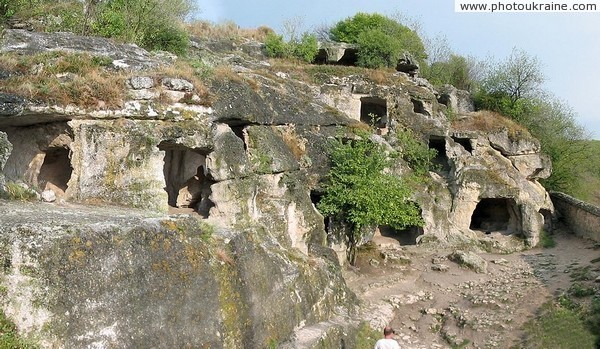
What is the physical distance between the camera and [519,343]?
12.4 meters

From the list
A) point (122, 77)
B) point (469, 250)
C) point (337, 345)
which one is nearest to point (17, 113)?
point (122, 77)

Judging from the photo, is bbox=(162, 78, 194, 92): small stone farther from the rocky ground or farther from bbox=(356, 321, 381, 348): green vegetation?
the rocky ground

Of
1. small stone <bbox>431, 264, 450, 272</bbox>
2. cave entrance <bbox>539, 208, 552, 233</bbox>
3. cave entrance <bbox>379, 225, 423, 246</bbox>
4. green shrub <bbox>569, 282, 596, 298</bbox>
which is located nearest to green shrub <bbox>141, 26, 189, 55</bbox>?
cave entrance <bbox>379, 225, 423, 246</bbox>

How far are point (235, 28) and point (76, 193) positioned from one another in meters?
25.9

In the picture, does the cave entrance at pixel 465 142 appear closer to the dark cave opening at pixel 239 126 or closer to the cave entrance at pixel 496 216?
the cave entrance at pixel 496 216

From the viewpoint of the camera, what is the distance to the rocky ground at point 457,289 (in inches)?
524

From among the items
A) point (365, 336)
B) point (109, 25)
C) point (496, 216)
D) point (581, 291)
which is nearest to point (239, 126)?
point (365, 336)

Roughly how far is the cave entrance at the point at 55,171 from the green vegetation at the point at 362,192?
8166 mm

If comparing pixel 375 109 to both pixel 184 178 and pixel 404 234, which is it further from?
pixel 184 178

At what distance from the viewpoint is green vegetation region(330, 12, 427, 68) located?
92.6ft

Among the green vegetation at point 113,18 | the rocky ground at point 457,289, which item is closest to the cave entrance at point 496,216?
the rocky ground at point 457,289

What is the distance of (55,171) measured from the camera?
13531 millimetres

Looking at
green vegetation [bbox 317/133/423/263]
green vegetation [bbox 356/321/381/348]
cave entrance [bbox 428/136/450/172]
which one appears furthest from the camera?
cave entrance [bbox 428/136/450/172]

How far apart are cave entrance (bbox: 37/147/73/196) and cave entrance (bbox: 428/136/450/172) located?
15.9m
